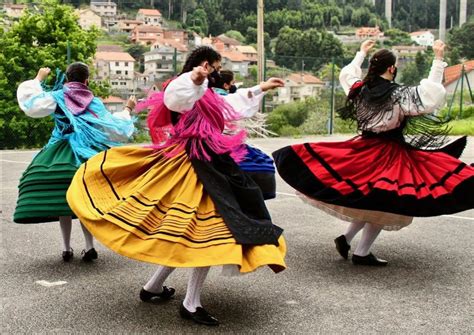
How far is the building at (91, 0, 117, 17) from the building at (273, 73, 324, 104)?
70275 mm

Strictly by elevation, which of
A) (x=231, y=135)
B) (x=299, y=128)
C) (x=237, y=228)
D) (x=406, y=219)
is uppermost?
(x=231, y=135)

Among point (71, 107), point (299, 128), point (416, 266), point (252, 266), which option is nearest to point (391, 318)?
point (252, 266)

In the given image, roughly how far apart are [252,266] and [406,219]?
2013mm

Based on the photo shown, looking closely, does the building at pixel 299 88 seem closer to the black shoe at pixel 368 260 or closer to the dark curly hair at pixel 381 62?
the dark curly hair at pixel 381 62

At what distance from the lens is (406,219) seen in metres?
5.20

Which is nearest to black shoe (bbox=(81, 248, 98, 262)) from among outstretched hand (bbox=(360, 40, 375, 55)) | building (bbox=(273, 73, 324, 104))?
outstretched hand (bbox=(360, 40, 375, 55))

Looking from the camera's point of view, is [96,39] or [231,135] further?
[96,39]

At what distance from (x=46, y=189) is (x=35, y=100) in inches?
26.1

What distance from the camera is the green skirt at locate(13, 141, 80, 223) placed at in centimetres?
491

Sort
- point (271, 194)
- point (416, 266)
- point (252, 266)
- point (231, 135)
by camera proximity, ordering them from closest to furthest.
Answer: point (252, 266) < point (231, 135) < point (416, 266) < point (271, 194)

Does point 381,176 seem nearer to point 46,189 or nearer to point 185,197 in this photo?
point 185,197

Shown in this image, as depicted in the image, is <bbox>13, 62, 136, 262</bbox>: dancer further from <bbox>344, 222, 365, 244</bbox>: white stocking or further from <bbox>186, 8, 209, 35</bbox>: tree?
<bbox>186, 8, 209, 35</bbox>: tree

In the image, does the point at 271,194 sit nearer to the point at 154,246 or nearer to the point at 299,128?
the point at 154,246

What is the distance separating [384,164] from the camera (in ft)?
16.6
